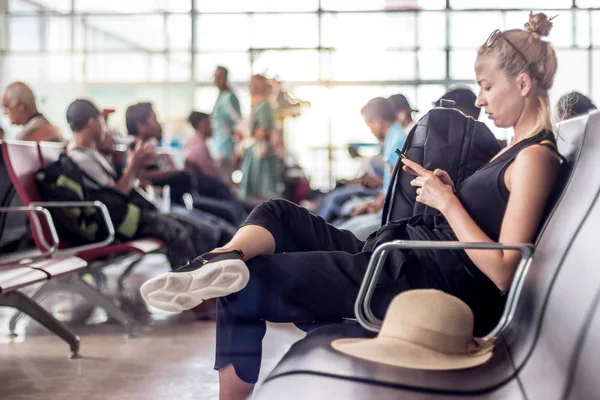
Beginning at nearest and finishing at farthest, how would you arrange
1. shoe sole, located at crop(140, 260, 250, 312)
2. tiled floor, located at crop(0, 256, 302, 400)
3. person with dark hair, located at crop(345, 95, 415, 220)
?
shoe sole, located at crop(140, 260, 250, 312) → tiled floor, located at crop(0, 256, 302, 400) → person with dark hair, located at crop(345, 95, 415, 220)

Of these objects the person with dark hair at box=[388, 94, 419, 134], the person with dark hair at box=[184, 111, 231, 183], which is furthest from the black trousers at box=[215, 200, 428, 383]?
the person with dark hair at box=[184, 111, 231, 183]

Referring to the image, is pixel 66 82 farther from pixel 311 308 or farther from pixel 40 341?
pixel 311 308

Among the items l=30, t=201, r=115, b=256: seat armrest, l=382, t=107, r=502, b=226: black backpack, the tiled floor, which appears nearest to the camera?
l=382, t=107, r=502, b=226: black backpack

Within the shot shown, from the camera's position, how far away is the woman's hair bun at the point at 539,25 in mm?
1388

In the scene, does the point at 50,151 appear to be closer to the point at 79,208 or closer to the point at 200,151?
the point at 79,208

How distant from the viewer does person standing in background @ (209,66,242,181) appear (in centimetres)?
331

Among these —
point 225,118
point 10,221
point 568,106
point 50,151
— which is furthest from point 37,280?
point 568,106

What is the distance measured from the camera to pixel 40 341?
291 centimetres

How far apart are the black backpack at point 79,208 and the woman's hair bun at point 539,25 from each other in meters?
2.16

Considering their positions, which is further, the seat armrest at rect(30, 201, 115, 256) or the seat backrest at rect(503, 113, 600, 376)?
the seat armrest at rect(30, 201, 115, 256)

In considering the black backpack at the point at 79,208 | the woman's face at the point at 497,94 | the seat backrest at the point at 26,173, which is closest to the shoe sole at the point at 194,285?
the woman's face at the point at 497,94

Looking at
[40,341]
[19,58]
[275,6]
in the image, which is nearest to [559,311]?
[275,6]

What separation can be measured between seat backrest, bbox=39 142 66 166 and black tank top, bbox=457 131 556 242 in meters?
2.15

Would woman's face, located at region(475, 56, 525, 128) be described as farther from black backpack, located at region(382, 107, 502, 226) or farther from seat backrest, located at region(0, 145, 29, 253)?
seat backrest, located at region(0, 145, 29, 253)
